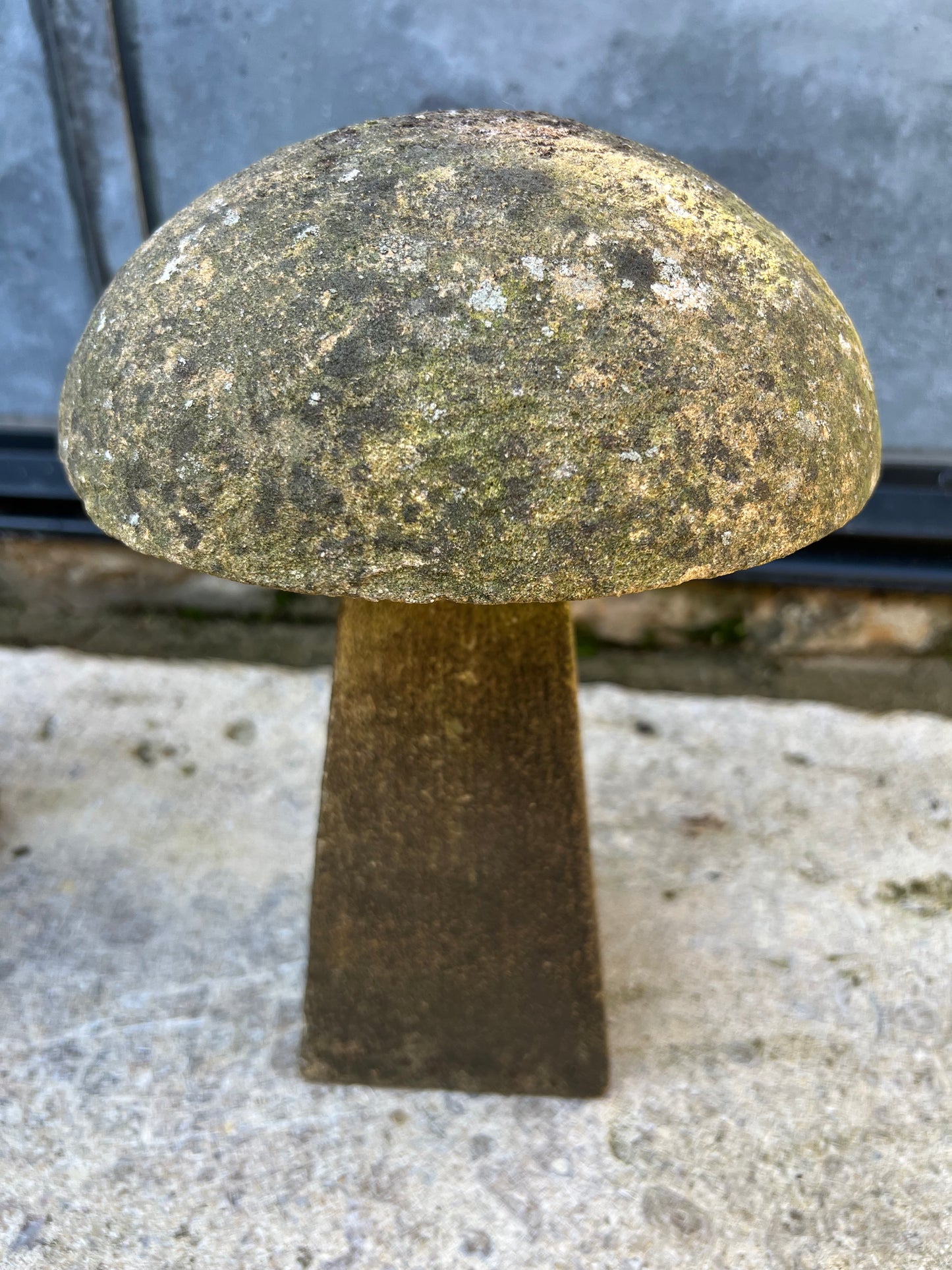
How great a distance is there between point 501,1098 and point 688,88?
1.72 metres

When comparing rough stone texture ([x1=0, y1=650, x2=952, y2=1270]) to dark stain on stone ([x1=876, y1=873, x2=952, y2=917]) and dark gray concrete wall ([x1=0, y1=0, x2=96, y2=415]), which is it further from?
A: dark gray concrete wall ([x1=0, y1=0, x2=96, y2=415])

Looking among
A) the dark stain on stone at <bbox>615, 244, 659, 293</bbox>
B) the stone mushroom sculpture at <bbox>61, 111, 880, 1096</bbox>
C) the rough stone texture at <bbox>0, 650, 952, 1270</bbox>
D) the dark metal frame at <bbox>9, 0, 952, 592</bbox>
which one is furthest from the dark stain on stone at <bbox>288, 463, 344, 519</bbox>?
the dark metal frame at <bbox>9, 0, 952, 592</bbox>

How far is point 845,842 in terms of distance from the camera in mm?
1897

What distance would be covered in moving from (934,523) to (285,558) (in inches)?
67.2

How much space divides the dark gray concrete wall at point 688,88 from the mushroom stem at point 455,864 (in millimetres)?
1160

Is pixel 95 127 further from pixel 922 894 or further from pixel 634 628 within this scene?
A: pixel 922 894

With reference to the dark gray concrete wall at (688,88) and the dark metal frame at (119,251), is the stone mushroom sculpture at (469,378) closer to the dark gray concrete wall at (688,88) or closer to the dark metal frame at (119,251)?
the dark gray concrete wall at (688,88)

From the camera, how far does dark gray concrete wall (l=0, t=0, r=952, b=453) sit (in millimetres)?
1794

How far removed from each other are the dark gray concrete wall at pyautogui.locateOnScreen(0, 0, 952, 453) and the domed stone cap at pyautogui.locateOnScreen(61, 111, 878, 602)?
1148mm

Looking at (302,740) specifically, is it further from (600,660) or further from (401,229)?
(401,229)

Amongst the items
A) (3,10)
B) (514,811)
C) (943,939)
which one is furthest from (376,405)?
(3,10)

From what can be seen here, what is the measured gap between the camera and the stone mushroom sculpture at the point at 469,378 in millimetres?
764

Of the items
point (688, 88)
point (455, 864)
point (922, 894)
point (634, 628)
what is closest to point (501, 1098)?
point (455, 864)

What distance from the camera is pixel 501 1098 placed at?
1365 millimetres
